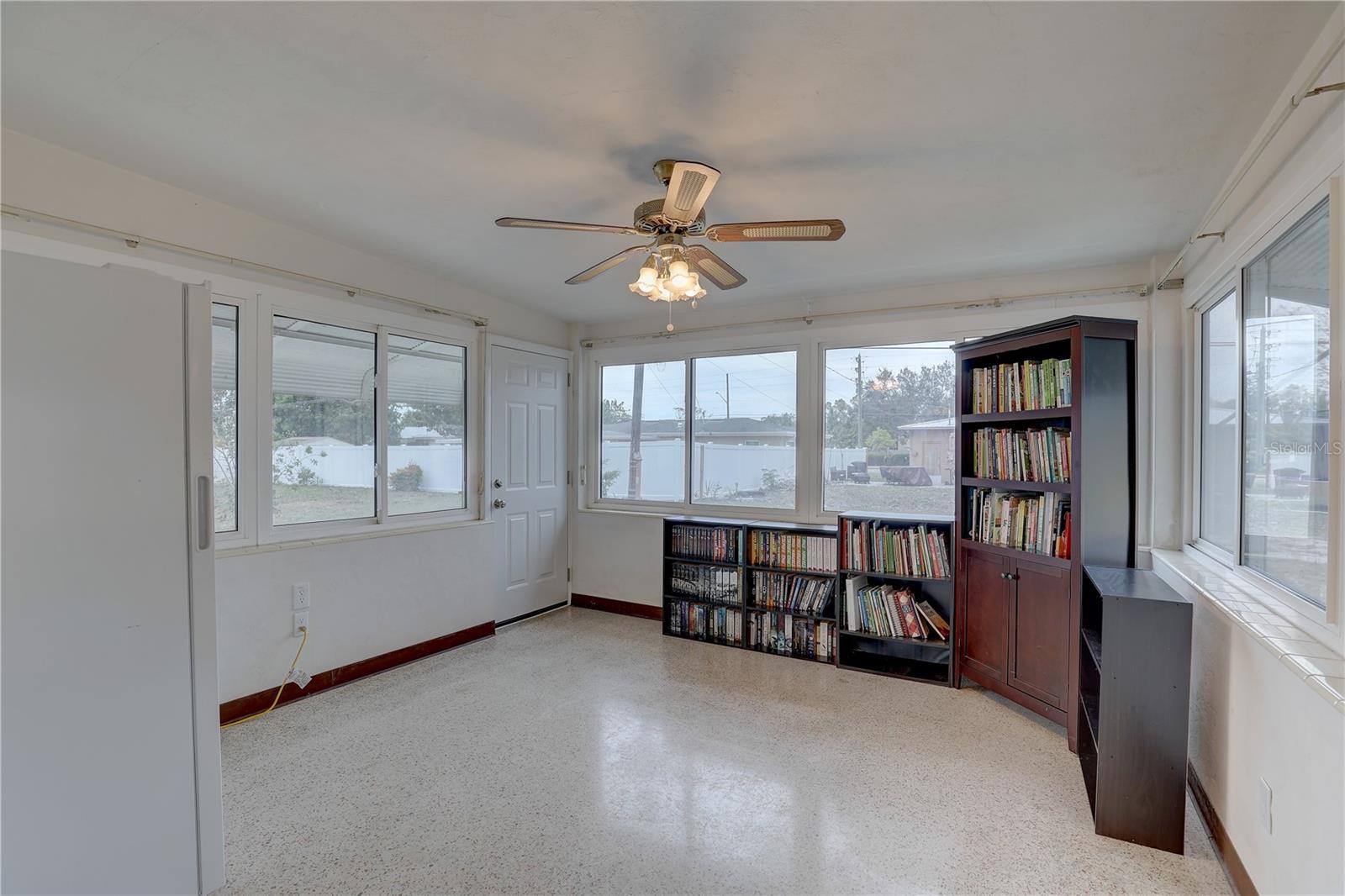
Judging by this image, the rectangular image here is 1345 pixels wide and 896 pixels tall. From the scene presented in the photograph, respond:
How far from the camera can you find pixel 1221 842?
1.94 m

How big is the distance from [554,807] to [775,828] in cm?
81

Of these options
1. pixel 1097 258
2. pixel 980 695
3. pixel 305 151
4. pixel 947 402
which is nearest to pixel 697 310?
pixel 947 402

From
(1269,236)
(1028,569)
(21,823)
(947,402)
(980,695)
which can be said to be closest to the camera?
(21,823)

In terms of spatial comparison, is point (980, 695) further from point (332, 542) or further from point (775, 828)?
point (332, 542)

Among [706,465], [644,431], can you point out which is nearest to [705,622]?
[706,465]

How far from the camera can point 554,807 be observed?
7.08ft

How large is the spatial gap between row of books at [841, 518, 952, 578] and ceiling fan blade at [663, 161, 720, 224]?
90.8 inches

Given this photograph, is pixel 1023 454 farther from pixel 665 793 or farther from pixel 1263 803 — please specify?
pixel 665 793

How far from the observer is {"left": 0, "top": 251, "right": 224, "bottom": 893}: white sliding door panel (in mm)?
1409

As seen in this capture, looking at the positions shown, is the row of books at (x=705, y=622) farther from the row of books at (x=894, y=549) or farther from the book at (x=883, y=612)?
the row of books at (x=894, y=549)

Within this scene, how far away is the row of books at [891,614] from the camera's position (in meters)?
Result: 3.46

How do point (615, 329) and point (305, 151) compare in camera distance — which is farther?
point (615, 329)

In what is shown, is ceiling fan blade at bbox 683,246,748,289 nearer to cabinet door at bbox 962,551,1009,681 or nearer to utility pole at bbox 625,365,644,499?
cabinet door at bbox 962,551,1009,681

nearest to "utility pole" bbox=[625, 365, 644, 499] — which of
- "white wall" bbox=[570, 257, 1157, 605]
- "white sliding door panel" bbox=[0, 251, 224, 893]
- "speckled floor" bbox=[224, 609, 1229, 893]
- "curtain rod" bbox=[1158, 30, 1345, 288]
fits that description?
"white wall" bbox=[570, 257, 1157, 605]
